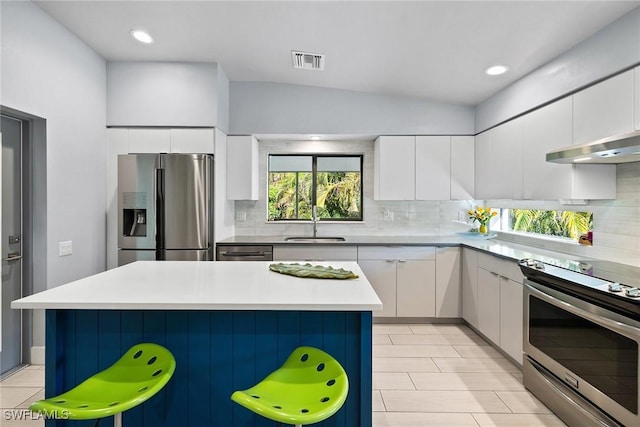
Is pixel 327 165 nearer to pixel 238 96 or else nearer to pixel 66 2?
pixel 238 96

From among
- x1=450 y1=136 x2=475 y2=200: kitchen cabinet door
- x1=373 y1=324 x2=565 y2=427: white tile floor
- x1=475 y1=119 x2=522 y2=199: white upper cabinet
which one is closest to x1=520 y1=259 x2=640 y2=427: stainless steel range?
x1=373 y1=324 x2=565 y2=427: white tile floor

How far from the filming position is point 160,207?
3.47 meters

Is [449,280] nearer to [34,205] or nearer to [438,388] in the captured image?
[438,388]

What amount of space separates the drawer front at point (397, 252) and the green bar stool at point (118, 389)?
2.59 m

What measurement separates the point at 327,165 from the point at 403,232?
4.21 ft

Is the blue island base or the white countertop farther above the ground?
the white countertop

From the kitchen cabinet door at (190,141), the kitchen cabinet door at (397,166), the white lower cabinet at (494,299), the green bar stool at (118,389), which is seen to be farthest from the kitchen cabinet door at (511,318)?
the kitchen cabinet door at (190,141)

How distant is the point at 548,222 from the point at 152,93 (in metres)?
4.09

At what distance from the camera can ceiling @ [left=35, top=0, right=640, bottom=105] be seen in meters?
2.39

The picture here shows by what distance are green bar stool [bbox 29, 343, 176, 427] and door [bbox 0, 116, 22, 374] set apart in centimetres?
177

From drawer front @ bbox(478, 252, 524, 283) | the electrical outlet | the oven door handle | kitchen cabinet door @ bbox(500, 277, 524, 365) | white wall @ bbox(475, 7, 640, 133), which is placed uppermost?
white wall @ bbox(475, 7, 640, 133)

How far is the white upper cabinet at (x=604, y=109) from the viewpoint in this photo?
2.15 meters

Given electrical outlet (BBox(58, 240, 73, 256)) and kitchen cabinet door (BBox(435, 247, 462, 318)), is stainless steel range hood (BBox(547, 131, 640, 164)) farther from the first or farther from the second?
electrical outlet (BBox(58, 240, 73, 256))

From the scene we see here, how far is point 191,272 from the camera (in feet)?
7.22
